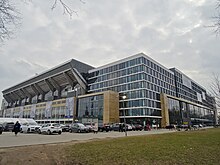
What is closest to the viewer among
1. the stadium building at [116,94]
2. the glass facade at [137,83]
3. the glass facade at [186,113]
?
the glass facade at [137,83]

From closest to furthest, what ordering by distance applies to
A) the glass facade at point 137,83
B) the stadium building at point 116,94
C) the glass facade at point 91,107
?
the glass facade at point 137,83 → the stadium building at point 116,94 → the glass facade at point 91,107

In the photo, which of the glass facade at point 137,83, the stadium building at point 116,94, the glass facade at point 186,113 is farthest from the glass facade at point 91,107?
the glass facade at point 186,113

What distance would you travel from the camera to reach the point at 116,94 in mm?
66500

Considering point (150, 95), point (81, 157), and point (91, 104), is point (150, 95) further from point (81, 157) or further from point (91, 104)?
point (81, 157)

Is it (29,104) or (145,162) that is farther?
(29,104)

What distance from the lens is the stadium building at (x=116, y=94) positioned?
205 ft

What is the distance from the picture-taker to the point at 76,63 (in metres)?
77.4

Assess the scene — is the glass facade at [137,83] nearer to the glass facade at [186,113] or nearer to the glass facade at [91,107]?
the glass facade at [186,113]

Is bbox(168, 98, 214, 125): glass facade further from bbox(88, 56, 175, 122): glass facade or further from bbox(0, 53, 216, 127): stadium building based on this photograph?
bbox(88, 56, 175, 122): glass facade

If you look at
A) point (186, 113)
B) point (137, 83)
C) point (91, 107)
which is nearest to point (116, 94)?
point (137, 83)

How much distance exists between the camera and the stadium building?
205 ft

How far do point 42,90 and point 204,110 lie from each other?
89.1 m

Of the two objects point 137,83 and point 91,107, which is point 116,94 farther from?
point 91,107

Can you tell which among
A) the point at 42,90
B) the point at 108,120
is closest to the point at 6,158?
the point at 108,120
